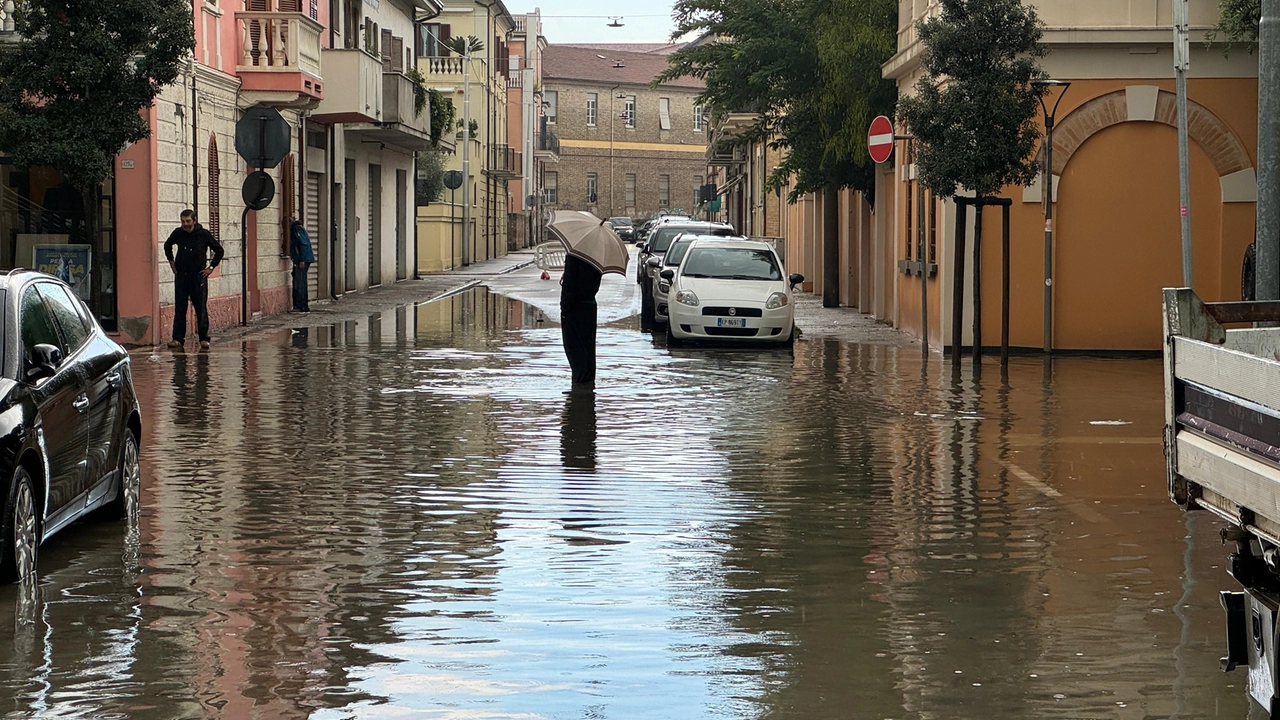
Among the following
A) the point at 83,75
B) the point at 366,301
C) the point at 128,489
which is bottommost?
the point at 128,489

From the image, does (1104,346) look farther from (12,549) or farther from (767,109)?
(12,549)

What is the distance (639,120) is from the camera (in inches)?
4882

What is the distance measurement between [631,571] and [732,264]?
55.7 ft

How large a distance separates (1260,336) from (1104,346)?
1642 cm

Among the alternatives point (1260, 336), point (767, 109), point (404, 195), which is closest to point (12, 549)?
point (1260, 336)

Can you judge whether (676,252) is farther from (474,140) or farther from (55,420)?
(474,140)

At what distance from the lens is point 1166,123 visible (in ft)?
73.6

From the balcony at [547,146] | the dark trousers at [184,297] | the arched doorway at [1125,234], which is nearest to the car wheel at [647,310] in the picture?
the arched doorway at [1125,234]

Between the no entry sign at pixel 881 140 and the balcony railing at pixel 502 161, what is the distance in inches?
2042

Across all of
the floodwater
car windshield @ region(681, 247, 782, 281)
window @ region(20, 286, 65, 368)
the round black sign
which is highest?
the round black sign

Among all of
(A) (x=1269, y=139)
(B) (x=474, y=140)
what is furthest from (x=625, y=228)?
(A) (x=1269, y=139)

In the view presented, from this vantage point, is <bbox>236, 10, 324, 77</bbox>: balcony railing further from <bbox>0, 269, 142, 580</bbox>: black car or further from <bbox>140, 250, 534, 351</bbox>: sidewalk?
<bbox>0, 269, 142, 580</bbox>: black car

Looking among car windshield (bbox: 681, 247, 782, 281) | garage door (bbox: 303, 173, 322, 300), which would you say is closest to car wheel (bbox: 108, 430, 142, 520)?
car windshield (bbox: 681, 247, 782, 281)

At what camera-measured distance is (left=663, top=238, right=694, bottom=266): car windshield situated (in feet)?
91.2
